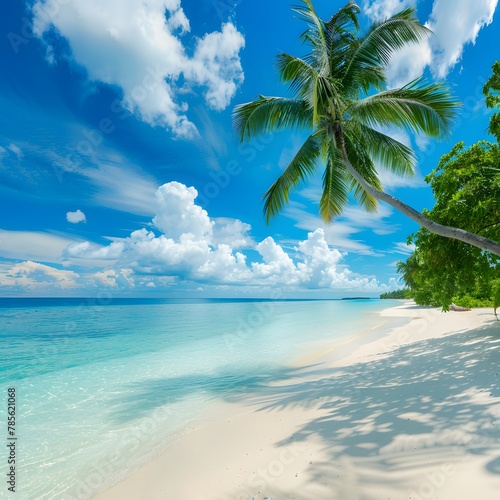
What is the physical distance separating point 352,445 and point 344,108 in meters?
7.11

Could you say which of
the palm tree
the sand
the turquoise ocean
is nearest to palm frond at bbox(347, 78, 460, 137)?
the palm tree

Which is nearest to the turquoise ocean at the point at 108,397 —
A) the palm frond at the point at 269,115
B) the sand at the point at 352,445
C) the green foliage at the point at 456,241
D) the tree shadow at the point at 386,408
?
the tree shadow at the point at 386,408

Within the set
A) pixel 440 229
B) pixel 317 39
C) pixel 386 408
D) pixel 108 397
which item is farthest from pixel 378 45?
pixel 108 397

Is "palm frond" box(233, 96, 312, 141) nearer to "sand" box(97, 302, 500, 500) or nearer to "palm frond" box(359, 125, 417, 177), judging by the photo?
"palm frond" box(359, 125, 417, 177)

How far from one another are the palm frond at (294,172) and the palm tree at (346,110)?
3 centimetres

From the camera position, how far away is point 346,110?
7.67 metres

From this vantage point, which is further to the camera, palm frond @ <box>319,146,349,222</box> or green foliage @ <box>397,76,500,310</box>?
palm frond @ <box>319,146,349,222</box>

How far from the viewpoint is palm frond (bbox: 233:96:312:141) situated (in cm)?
819

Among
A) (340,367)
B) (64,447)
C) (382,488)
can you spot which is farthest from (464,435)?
(64,447)

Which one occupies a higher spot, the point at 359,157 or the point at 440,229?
the point at 359,157

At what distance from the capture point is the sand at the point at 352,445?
8.96 feet

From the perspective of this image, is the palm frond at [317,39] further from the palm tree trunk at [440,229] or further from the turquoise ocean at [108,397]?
the turquoise ocean at [108,397]

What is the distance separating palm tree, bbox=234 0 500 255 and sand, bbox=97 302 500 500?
3063mm

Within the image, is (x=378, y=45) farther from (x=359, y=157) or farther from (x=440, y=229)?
(x=440, y=229)
